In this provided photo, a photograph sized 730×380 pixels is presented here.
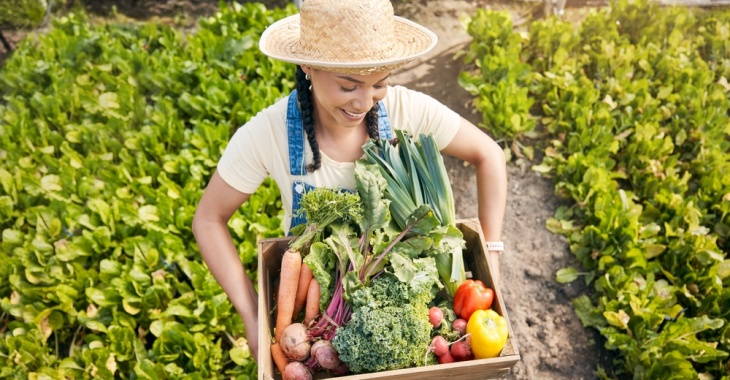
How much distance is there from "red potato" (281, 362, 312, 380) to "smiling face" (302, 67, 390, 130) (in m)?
0.85

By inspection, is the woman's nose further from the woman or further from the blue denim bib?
the blue denim bib

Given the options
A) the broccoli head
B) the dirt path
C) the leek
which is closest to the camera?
the broccoli head

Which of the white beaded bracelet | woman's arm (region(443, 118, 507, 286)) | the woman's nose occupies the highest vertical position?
the woman's nose

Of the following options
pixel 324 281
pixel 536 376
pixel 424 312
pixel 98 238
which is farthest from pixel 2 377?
pixel 536 376

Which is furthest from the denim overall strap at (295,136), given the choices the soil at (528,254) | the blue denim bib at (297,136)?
the soil at (528,254)

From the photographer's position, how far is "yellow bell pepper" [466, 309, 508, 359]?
177 centimetres

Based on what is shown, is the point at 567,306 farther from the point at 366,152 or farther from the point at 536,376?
the point at 366,152

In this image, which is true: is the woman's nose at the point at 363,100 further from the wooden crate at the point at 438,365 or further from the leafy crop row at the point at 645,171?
the leafy crop row at the point at 645,171

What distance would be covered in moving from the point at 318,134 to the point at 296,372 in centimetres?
93

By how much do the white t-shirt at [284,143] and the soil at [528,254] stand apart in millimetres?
1948

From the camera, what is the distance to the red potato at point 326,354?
1804 mm

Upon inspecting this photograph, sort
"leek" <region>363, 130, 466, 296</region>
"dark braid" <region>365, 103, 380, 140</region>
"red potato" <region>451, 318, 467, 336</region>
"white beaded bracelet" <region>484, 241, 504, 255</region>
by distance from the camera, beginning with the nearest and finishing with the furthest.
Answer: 1. "red potato" <region>451, 318, 467, 336</region>
2. "leek" <region>363, 130, 466, 296</region>
3. "dark braid" <region>365, 103, 380, 140</region>
4. "white beaded bracelet" <region>484, 241, 504, 255</region>

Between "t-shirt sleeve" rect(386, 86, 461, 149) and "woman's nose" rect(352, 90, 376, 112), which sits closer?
"woman's nose" rect(352, 90, 376, 112)

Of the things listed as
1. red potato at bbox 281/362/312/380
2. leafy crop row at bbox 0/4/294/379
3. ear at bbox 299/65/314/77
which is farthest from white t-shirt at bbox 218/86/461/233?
leafy crop row at bbox 0/4/294/379
